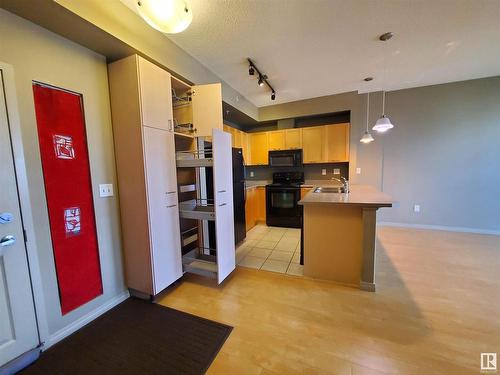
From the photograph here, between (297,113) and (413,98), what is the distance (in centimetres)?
221

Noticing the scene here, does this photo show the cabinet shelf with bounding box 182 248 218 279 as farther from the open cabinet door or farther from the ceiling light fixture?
the ceiling light fixture

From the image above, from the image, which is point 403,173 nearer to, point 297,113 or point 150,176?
point 297,113

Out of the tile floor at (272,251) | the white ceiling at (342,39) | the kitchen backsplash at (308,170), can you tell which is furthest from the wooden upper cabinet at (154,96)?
the kitchen backsplash at (308,170)

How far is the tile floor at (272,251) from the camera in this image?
2.66m

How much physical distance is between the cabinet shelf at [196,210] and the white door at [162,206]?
107 millimetres

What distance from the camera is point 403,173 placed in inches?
159

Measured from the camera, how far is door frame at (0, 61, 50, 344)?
4.27ft

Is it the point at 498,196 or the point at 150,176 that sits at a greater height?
the point at 150,176

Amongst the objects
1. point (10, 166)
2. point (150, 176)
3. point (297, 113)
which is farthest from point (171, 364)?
point (297, 113)

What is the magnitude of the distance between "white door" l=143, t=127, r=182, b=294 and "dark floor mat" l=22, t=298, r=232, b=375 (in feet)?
1.08

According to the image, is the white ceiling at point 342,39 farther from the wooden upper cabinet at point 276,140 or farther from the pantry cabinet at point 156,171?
the wooden upper cabinet at point 276,140

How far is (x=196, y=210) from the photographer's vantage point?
2346 millimetres

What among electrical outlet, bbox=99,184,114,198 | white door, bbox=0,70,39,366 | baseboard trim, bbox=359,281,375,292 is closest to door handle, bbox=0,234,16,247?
white door, bbox=0,70,39,366

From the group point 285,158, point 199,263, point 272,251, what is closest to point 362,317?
point 272,251
